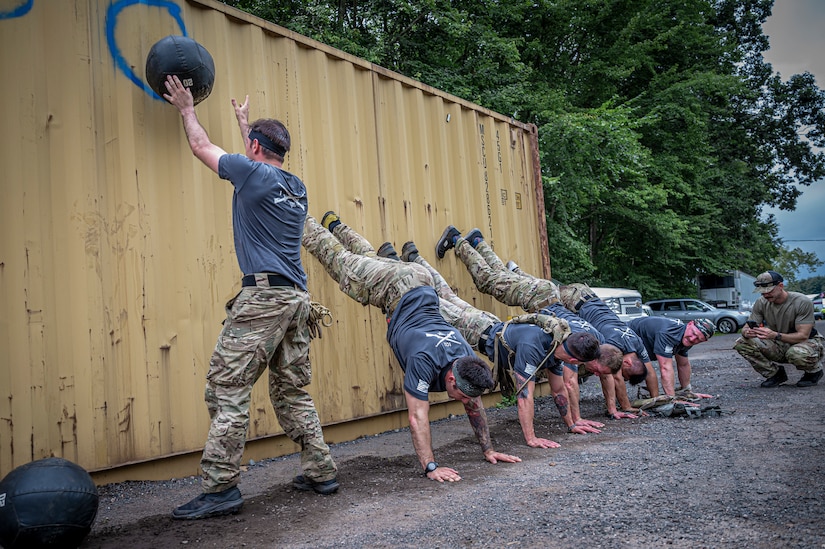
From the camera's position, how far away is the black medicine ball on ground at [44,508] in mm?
2609

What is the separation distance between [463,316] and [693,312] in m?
15.6

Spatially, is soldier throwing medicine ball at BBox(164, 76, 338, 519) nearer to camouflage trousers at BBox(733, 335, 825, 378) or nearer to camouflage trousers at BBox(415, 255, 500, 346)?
camouflage trousers at BBox(415, 255, 500, 346)

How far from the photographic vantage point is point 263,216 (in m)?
3.53

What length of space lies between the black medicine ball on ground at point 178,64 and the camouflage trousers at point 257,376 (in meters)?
1.53

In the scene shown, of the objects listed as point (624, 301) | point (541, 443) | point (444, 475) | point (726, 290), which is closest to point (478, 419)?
point (444, 475)

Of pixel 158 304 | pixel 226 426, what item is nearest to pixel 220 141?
pixel 158 304

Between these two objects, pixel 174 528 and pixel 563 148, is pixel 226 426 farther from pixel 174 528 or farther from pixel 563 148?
pixel 563 148

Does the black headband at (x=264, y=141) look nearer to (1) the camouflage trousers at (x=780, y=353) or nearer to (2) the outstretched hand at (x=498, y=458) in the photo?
(2) the outstretched hand at (x=498, y=458)

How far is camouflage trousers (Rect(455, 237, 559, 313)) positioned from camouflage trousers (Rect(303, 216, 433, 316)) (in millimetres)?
1817

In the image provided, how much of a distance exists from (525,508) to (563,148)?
39.0 feet

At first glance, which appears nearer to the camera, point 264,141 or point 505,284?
point 264,141

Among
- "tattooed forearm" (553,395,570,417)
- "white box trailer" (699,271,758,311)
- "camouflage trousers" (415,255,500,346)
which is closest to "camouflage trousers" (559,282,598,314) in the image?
"camouflage trousers" (415,255,500,346)

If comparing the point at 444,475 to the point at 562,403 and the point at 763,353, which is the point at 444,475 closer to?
the point at 562,403

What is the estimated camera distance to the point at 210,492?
323cm
